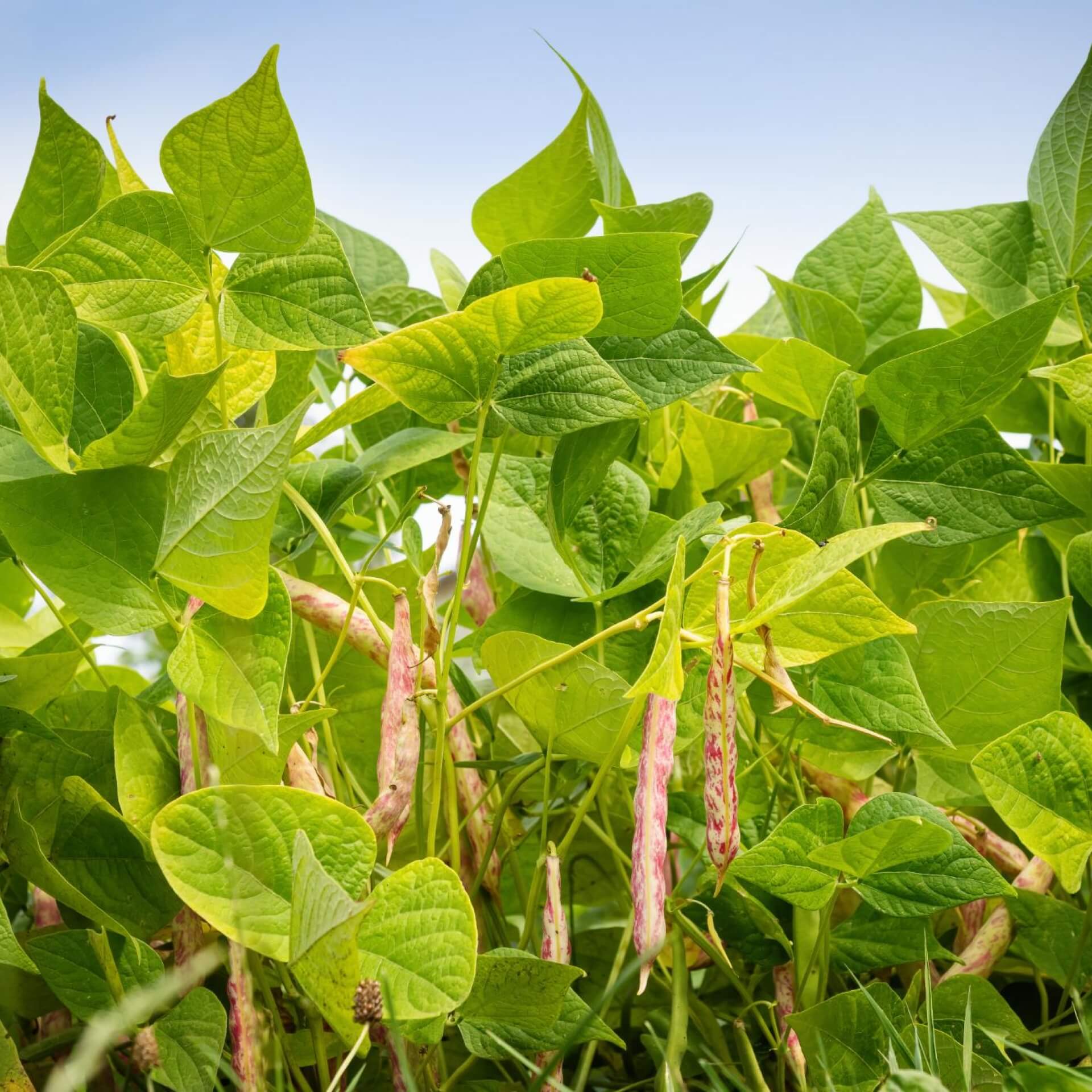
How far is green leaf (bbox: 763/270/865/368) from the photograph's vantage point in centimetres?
40

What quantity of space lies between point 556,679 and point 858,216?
0.88 feet

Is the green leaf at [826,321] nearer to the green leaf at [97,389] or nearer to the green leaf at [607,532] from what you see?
the green leaf at [607,532]

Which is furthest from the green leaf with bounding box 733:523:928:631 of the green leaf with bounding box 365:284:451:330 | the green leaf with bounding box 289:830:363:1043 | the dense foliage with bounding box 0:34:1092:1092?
the green leaf with bounding box 365:284:451:330

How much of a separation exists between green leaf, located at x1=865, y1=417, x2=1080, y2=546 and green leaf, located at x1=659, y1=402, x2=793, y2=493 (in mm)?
34

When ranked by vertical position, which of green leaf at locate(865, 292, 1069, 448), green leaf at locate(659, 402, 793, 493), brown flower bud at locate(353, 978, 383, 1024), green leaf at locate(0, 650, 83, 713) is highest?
green leaf at locate(865, 292, 1069, 448)

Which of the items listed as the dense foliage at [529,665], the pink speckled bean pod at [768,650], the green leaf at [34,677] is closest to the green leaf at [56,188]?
the dense foliage at [529,665]

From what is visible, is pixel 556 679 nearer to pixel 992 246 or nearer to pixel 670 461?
pixel 670 461

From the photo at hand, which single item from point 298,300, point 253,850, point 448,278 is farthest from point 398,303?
point 253,850

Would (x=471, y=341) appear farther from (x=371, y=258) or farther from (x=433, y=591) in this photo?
(x=371, y=258)

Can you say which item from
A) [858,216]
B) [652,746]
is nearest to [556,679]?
[652,746]

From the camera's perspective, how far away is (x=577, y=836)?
40cm

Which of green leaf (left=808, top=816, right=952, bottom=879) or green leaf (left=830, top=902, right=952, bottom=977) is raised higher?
green leaf (left=808, top=816, right=952, bottom=879)

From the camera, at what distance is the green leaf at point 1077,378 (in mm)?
332

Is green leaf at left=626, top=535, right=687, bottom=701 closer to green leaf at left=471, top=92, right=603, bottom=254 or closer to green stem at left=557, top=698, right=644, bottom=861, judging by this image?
green stem at left=557, top=698, right=644, bottom=861
